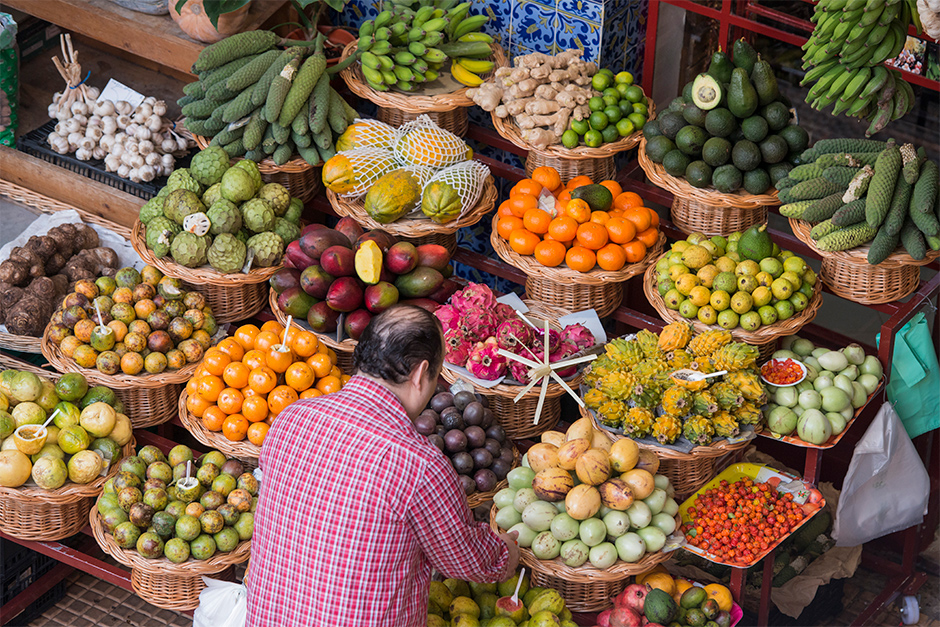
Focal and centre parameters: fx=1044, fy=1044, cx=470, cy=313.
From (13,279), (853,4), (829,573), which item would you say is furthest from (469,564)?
(13,279)

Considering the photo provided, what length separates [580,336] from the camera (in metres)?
3.54

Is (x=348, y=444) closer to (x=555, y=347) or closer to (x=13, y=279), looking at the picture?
(x=555, y=347)

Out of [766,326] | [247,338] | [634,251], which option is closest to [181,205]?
[247,338]

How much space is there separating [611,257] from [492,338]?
53 centimetres

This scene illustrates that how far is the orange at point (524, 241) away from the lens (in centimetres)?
373

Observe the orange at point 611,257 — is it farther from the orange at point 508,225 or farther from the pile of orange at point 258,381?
the pile of orange at point 258,381

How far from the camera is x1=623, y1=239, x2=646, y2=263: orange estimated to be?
3682mm

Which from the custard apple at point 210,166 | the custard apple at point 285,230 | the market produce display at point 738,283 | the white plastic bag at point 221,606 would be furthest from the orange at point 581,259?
the white plastic bag at point 221,606

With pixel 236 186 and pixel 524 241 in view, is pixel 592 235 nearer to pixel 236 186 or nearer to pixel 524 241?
pixel 524 241

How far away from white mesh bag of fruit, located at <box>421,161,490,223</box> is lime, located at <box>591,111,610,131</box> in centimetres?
45

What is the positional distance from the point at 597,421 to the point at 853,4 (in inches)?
58.9

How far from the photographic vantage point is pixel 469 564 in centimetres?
250

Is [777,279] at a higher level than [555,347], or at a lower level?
higher

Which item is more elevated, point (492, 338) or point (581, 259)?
point (581, 259)
